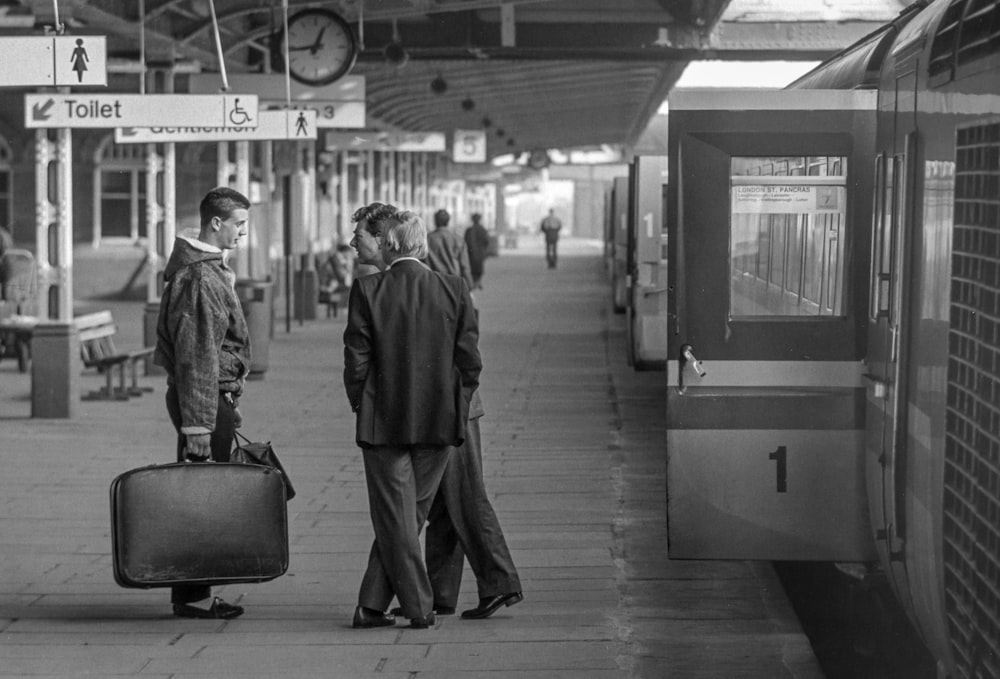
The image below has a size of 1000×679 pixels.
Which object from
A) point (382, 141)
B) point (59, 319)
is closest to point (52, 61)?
point (59, 319)

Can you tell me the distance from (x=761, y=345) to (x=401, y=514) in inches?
58.7

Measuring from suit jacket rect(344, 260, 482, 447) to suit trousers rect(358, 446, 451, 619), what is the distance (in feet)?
0.27

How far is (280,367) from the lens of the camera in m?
18.4

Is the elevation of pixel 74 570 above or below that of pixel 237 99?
below

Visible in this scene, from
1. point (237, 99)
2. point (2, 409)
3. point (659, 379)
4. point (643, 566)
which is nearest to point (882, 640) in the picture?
point (643, 566)

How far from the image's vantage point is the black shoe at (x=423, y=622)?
661 cm

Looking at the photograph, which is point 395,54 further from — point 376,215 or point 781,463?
point 781,463

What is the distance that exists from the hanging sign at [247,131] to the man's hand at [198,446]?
595 cm

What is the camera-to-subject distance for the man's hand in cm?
667

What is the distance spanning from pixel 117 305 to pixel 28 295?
941 cm

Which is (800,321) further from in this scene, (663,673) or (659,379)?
(659,379)

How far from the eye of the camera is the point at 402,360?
20.9 ft

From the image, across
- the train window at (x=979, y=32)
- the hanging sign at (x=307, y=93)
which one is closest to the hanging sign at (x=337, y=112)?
the hanging sign at (x=307, y=93)

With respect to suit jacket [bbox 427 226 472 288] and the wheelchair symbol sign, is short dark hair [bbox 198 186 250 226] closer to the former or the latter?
the wheelchair symbol sign
